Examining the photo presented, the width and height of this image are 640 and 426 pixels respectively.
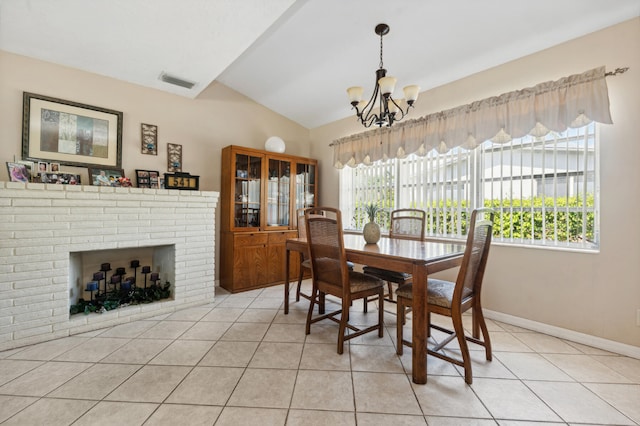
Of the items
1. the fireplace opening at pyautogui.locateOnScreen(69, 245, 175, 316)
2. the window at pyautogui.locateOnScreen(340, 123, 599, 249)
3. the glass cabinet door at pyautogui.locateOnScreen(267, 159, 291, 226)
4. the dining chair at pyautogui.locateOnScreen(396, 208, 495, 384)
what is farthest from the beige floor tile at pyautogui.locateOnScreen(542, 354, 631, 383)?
the fireplace opening at pyautogui.locateOnScreen(69, 245, 175, 316)

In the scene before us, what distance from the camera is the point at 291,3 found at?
1977 millimetres

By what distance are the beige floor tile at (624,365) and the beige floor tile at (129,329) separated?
11.6ft

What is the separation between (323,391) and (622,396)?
5.62 ft

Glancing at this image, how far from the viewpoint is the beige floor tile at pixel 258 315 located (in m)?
2.66

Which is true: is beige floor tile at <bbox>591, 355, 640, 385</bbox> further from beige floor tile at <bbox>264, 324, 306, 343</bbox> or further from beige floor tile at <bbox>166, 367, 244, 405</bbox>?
beige floor tile at <bbox>166, 367, 244, 405</bbox>

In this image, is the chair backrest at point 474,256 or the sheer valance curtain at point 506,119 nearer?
the chair backrest at point 474,256

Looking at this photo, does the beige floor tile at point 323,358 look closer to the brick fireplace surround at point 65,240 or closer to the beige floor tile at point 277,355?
the beige floor tile at point 277,355

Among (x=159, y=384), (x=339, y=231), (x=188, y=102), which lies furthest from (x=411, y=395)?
(x=188, y=102)

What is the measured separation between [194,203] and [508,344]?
3.22m

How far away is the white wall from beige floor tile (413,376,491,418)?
4.26 feet

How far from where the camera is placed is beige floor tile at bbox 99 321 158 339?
2.34m

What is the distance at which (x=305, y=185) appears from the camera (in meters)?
4.35

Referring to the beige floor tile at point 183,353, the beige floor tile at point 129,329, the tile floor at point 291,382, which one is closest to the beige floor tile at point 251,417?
the tile floor at point 291,382

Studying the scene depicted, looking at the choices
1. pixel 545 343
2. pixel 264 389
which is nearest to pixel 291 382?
pixel 264 389
